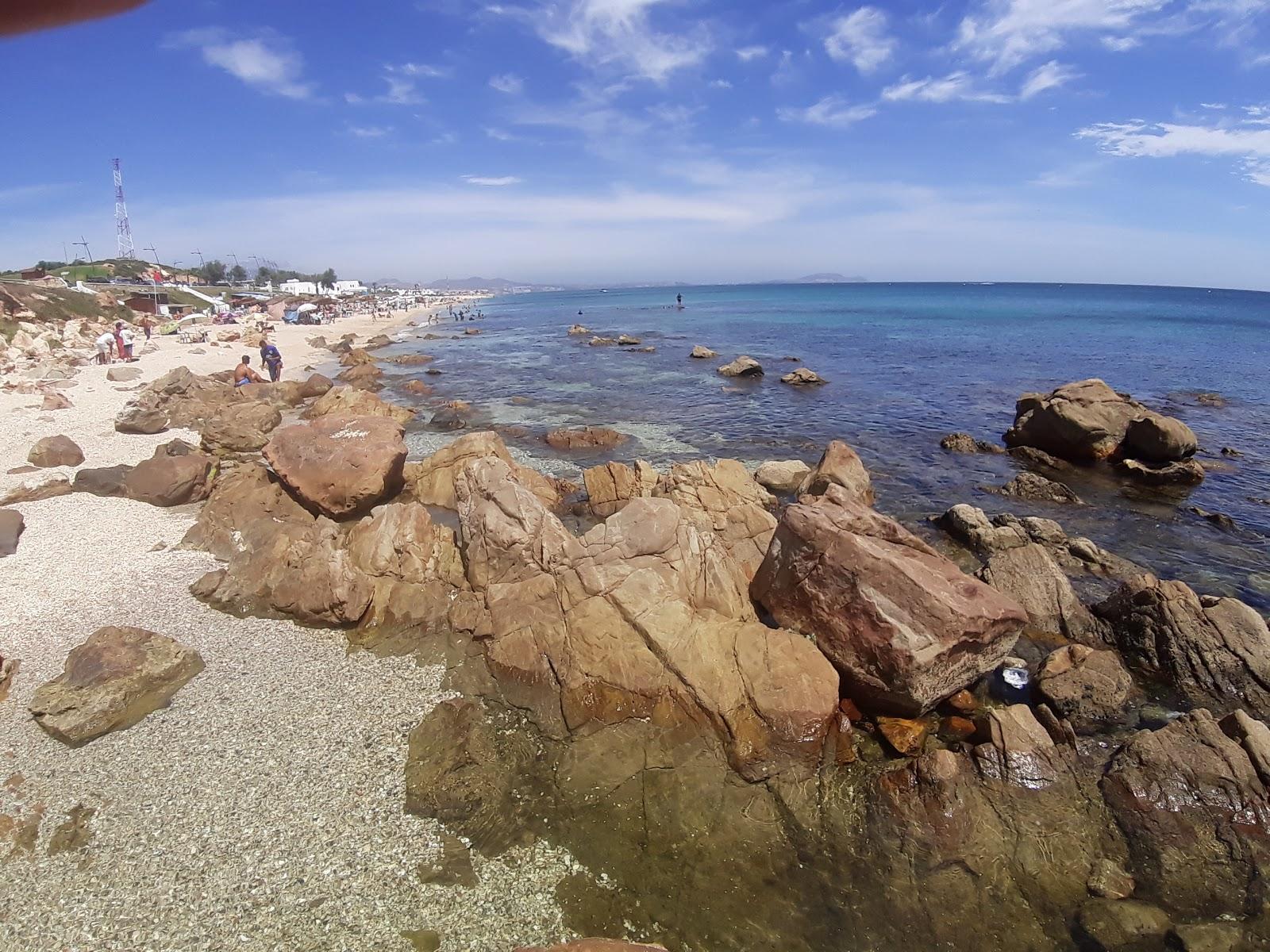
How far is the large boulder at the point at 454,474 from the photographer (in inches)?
758

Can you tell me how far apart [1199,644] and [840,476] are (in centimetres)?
944

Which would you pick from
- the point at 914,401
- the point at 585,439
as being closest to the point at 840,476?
the point at 585,439

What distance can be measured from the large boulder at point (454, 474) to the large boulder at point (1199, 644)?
14.6 metres

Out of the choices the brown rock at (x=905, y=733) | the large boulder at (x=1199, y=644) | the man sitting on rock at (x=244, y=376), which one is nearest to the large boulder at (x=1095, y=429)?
the large boulder at (x=1199, y=644)

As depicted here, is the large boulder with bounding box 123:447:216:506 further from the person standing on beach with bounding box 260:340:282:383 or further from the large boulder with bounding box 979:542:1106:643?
the large boulder with bounding box 979:542:1106:643

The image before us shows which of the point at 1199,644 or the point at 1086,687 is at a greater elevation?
the point at 1199,644

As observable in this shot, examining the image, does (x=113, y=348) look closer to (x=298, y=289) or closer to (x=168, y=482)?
(x=168, y=482)

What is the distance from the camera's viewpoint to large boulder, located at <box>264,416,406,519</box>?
17.2 metres

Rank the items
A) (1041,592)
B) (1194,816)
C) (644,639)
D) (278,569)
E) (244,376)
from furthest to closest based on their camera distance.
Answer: (244,376)
(278,569)
(1041,592)
(644,639)
(1194,816)

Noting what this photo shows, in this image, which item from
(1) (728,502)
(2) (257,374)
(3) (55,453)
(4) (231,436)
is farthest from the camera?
(2) (257,374)

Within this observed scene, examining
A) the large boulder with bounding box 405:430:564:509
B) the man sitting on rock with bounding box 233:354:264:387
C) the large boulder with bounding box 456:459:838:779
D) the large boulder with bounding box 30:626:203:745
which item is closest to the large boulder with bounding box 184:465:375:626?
the large boulder with bounding box 30:626:203:745

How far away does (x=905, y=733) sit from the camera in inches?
391

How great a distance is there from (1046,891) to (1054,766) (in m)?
2.05

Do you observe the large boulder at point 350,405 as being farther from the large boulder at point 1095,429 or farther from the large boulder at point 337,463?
the large boulder at point 1095,429
